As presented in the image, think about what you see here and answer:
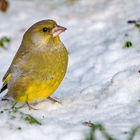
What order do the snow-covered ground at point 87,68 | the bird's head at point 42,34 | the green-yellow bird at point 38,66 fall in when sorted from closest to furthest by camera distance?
the snow-covered ground at point 87,68
the green-yellow bird at point 38,66
the bird's head at point 42,34

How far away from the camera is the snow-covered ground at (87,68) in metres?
4.83

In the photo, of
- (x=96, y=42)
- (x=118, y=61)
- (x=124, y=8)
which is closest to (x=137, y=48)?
(x=118, y=61)

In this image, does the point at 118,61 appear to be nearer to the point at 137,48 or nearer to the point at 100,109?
the point at 137,48

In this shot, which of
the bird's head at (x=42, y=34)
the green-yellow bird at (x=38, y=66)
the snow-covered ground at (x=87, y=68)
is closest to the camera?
the snow-covered ground at (x=87, y=68)

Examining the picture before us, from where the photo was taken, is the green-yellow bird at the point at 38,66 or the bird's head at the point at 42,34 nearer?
the green-yellow bird at the point at 38,66

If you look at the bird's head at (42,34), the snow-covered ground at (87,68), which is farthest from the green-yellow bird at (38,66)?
the snow-covered ground at (87,68)

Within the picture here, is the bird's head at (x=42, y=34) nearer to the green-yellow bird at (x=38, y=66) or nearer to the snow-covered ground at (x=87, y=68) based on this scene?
the green-yellow bird at (x=38, y=66)

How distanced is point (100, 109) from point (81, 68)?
5.39 ft

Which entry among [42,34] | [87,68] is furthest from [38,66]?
[87,68]

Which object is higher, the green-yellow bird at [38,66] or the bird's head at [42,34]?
the bird's head at [42,34]

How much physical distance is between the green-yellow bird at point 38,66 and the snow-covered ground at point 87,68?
0.21 metres

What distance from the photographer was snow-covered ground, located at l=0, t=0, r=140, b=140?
190 inches

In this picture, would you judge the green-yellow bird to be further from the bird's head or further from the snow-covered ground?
the snow-covered ground

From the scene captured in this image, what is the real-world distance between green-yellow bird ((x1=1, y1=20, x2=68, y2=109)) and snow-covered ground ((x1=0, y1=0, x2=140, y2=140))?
0.21m
